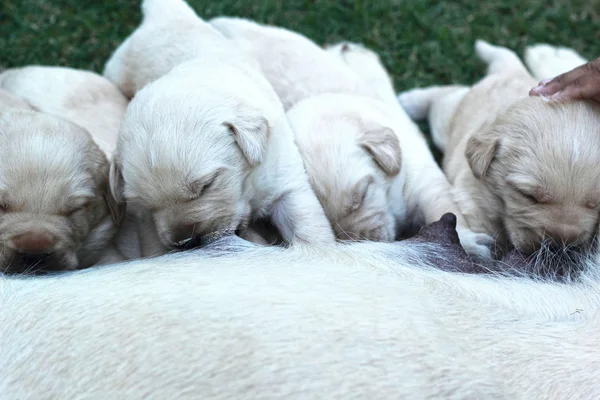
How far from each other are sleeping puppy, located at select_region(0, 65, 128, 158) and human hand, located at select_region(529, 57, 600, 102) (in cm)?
219

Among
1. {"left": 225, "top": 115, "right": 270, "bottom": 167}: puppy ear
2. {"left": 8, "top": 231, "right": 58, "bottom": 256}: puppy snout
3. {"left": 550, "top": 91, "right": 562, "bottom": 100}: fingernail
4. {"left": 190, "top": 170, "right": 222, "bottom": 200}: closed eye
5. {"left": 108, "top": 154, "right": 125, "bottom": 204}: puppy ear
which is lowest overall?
{"left": 8, "top": 231, "right": 58, "bottom": 256}: puppy snout

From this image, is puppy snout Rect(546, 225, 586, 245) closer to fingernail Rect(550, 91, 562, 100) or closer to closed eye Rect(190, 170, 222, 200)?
fingernail Rect(550, 91, 562, 100)

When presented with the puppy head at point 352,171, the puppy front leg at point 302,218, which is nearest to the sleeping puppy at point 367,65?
the puppy head at point 352,171

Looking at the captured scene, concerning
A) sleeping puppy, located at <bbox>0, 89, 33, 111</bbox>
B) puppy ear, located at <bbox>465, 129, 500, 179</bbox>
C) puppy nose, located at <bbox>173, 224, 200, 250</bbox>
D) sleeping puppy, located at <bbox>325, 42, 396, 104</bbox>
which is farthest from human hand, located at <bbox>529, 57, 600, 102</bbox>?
sleeping puppy, located at <bbox>0, 89, 33, 111</bbox>

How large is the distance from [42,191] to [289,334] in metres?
1.25

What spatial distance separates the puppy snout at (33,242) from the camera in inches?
109

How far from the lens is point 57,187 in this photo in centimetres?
286

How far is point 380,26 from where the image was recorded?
5105 millimetres

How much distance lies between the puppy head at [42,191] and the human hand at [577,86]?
2117 mm

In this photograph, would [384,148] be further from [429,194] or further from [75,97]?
[75,97]

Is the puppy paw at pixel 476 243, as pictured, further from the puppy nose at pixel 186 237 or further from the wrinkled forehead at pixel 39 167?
the wrinkled forehead at pixel 39 167

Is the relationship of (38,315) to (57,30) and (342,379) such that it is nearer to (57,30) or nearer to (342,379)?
(342,379)

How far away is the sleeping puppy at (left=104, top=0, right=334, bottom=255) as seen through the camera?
283 centimetres

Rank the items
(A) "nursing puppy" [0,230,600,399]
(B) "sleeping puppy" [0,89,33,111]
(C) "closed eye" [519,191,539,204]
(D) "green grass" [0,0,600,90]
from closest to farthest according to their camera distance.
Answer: (A) "nursing puppy" [0,230,600,399] → (C) "closed eye" [519,191,539,204] → (B) "sleeping puppy" [0,89,33,111] → (D) "green grass" [0,0,600,90]
